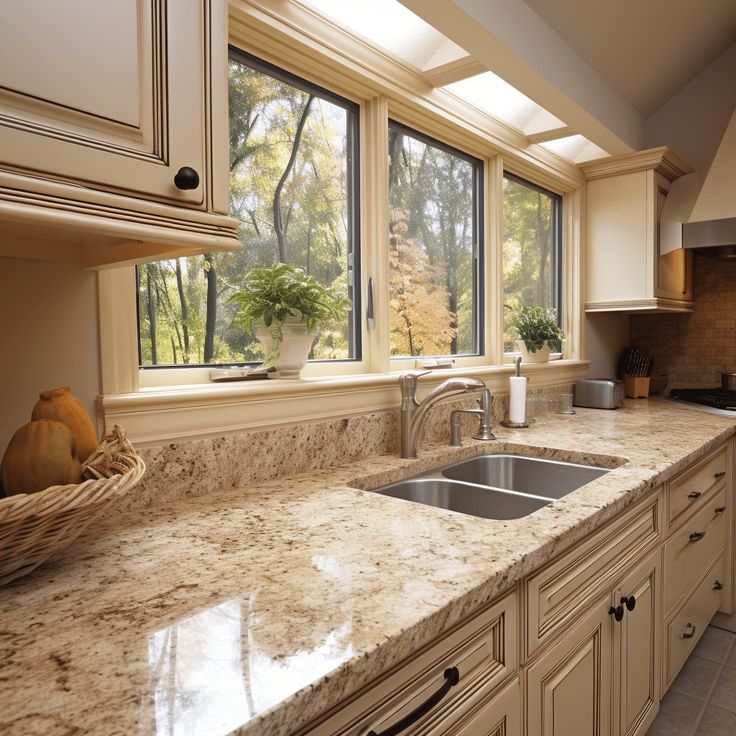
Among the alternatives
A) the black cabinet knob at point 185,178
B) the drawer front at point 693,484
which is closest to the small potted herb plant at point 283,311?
the black cabinet knob at point 185,178

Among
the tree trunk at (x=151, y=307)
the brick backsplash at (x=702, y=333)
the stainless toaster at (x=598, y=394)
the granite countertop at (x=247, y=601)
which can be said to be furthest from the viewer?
the brick backsplash at (x=702, y=333)

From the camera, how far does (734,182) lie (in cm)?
278

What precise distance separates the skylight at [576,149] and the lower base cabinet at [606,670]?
210 cm

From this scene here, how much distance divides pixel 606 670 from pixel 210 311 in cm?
135

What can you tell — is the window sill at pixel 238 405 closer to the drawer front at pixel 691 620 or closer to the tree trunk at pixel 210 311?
the tree trunk at pixel 210 311

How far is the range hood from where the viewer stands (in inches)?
109

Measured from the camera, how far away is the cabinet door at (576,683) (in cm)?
109

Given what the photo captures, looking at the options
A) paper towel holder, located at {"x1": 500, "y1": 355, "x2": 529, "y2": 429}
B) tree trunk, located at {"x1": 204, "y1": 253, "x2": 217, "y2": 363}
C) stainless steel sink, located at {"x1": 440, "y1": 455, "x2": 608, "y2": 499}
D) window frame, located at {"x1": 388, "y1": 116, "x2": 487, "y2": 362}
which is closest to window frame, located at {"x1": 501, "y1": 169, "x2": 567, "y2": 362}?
window frame, located at {"x1": 388, "y1": 116, "x2": 487, "y2": 362}

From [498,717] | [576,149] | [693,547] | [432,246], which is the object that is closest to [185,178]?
[498,717]

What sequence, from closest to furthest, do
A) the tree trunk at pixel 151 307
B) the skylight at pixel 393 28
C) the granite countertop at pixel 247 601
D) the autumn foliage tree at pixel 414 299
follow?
the granite countertop at pixel 247 601 → the tree trunk at pixel 151 307 → the skylight at pixel 393 28 → the autumn foliage tree at pixel 414 299

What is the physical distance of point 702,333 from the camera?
337 cm

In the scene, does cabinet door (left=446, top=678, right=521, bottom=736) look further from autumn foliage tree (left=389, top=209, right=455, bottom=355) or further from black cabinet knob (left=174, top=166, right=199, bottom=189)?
autumn foliage tree (left=389, top=209, right=455, bottom=355)

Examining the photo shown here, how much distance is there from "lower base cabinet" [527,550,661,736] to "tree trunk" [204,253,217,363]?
42.2 inches

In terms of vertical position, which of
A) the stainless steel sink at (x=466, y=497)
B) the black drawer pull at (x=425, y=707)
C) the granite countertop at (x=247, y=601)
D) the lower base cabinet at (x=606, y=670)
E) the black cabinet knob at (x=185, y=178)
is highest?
the black cabinet knob at (x=185, y=178)
